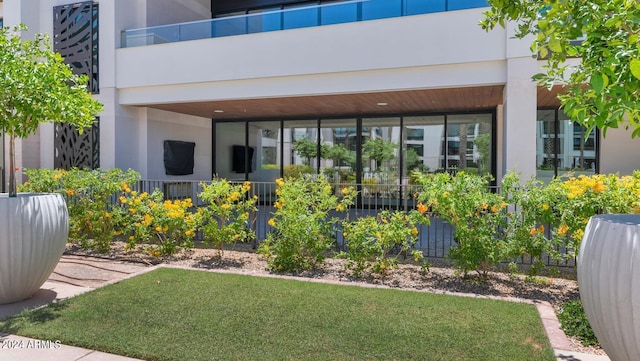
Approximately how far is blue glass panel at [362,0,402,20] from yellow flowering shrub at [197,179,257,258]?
4.64m

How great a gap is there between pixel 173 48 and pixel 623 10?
32.6 ft

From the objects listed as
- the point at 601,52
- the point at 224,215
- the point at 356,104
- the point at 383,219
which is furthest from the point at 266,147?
the point at 601,52

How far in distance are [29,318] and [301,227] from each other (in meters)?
3.29

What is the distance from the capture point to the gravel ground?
5.23m

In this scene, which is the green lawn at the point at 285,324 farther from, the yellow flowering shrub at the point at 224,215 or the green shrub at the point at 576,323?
the yellow flowering shrub at the point at 224,215

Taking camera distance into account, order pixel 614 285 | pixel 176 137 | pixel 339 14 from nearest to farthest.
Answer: pixel 614 285 → pixel 339 14 → pixel 176 137

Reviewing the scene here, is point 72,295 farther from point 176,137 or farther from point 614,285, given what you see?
point 176,137

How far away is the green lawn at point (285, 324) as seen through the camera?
346 centimetres

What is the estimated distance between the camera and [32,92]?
456 cm

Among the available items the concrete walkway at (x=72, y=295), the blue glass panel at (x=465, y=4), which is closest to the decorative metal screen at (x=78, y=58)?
the concrete walkway at (x=72, y=295)

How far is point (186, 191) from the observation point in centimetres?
1215

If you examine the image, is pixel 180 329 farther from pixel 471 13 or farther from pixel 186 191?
pixel 186 191

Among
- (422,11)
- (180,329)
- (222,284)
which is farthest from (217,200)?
(422,11)

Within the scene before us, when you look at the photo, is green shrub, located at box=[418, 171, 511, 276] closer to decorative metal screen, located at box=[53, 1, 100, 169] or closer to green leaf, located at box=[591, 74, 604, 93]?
green leaf, located at box=[591, 74, 604, 93]
